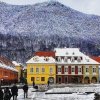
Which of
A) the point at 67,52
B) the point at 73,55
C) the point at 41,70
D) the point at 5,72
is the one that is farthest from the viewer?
the point at 67,52

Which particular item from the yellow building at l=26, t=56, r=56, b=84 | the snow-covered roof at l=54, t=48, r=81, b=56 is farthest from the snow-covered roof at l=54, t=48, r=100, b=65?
the yellow building at l=26, t=56, r=56, b=84

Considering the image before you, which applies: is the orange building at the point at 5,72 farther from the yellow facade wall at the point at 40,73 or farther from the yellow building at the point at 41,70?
the yellow building at the point at 41,70

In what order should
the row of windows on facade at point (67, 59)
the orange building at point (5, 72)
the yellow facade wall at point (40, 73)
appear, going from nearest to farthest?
the orange building at point (5, 72) < the yellow facade wall at point (40, 73) < the row of windows on facade at point (67, 59)

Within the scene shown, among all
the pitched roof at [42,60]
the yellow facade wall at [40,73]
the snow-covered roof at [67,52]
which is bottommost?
the yellow facade wall at [40,73]

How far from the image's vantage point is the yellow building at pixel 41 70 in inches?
4464

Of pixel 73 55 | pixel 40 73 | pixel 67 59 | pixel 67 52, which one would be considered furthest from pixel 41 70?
pixel 73 55

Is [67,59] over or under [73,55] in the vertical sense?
under

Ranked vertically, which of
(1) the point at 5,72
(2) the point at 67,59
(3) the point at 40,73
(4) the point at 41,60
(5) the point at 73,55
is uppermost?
(5) the point at 73,55

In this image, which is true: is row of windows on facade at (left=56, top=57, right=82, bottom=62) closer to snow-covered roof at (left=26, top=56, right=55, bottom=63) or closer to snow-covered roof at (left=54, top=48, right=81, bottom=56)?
snow-covered roof at (left=54, top=48, right=81, bottom=56)

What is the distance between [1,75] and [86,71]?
82.6 ft

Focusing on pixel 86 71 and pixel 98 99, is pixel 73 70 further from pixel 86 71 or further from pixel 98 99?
pixel 98 99

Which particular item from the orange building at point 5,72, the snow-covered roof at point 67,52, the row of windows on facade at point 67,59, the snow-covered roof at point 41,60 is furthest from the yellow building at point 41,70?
the orange building at point 5,72

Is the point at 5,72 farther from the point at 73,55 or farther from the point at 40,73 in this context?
the point at 73,55

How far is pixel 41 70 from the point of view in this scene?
373ft
